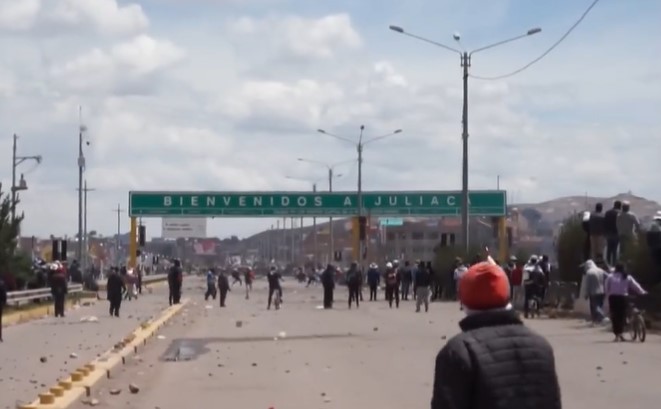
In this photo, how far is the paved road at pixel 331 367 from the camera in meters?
16.1

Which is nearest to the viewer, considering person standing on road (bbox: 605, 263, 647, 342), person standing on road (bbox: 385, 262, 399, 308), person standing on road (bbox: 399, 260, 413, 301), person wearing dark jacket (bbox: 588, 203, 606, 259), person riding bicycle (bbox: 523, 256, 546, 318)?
person standing on road (bbox: 605, 263, 647, 342)

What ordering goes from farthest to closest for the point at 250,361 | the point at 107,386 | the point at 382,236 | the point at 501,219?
the point at 382,236, the point at 501,219, the point at 250,361, the point at 107,386

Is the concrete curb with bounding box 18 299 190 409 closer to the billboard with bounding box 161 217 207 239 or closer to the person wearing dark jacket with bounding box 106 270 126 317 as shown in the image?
the person wearing dark jacket with bounding box 106 270 126 317

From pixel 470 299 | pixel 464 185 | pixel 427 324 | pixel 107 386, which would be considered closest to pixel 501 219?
pixel 464 185

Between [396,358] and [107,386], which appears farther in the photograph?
[396,358]

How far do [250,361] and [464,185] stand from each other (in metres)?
23.0

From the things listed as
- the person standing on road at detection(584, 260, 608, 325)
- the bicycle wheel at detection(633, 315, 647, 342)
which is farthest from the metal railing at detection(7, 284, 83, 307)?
the bicycle wheel at detection(633, 315, 647, 342)

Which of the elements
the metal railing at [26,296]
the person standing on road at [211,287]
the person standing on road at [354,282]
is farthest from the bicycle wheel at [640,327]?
the person standing on road at [211,287]

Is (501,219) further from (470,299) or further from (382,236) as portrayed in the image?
(470,299)

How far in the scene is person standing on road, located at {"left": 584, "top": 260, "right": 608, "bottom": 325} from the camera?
2917cm

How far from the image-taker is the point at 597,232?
1400 inches

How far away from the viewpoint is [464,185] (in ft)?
144

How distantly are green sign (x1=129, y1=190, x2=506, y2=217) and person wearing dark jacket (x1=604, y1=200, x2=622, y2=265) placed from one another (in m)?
43.8

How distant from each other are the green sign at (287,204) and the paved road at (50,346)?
34384mm
